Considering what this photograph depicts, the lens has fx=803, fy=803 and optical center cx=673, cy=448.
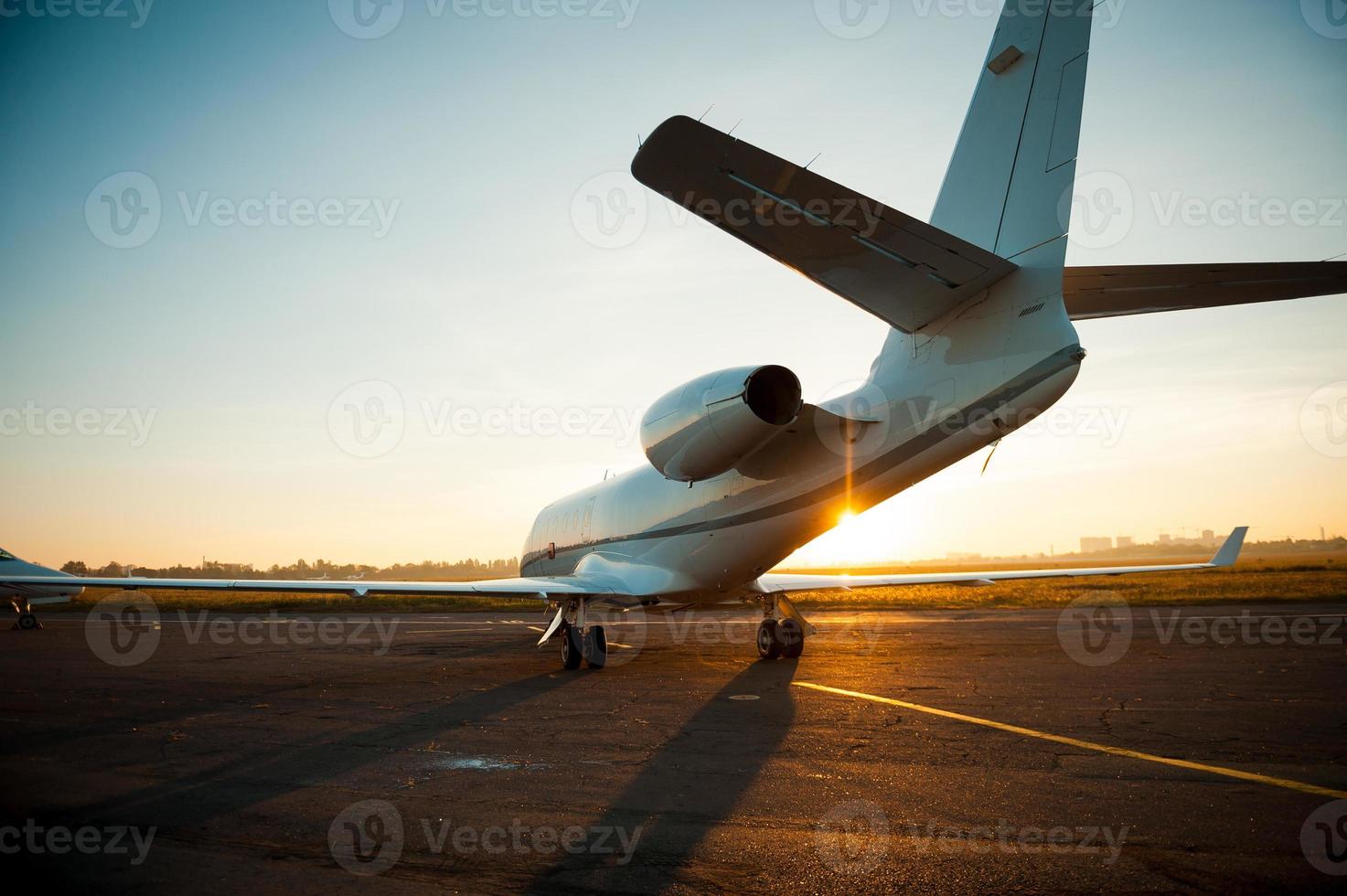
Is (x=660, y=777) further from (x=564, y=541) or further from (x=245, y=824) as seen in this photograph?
(x=564, y=541)

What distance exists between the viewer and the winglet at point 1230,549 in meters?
16.6

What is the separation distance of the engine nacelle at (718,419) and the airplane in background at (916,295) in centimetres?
2

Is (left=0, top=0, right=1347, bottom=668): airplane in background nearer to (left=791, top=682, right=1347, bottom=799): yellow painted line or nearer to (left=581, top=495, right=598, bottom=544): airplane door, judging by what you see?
(left=791, top=682, right=1347, bottom=799): yellow painted line

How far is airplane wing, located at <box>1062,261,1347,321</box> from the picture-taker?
6105mm

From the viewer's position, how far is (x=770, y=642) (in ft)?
43.0

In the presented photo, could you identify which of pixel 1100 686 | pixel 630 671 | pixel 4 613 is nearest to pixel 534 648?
pixel 630 671

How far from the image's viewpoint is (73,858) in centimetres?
385

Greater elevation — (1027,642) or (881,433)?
(881,433)

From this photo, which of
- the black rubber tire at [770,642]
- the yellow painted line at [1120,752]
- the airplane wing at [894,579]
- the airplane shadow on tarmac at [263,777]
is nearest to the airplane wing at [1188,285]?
the yellow painted line at [1120,752]

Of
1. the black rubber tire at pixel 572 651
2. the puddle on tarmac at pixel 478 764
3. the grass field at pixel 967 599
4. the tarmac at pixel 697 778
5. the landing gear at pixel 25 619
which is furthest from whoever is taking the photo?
the grass field at pixel 967 599

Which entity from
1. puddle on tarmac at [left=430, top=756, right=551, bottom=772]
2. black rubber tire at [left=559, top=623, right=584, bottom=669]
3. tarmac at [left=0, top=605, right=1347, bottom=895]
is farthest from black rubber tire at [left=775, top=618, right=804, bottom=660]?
puddle on tarmac at [left=430, top=756, right=551, bottom=772]

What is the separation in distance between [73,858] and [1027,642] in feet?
48.0

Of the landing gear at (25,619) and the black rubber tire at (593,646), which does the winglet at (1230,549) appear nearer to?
the black rubber tire at (593,646)

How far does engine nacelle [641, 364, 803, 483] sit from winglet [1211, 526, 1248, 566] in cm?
1251
